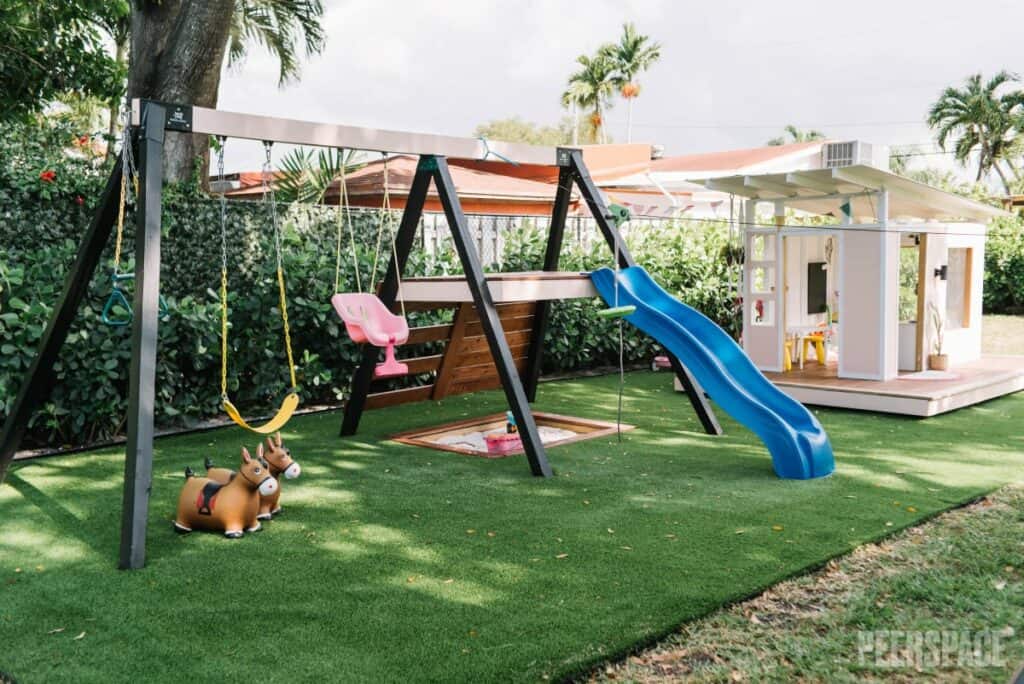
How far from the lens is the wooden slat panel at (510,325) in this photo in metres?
8.45

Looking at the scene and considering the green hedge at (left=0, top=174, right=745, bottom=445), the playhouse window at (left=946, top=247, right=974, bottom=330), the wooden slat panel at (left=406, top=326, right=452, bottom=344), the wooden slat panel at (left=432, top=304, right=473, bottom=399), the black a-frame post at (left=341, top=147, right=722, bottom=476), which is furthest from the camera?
the playhouse window at (left=946, top=247, right=974, bottom=330)

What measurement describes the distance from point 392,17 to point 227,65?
5639 cm

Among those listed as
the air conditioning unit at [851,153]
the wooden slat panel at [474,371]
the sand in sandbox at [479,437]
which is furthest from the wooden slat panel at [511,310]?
the air conditioning unit at [851,153]

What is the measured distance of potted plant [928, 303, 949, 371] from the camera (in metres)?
9.84

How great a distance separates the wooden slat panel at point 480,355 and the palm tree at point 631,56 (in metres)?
43.0

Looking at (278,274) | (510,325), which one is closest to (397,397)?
(510,325)

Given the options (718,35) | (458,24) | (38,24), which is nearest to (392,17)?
(458,24)

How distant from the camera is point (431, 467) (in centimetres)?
636

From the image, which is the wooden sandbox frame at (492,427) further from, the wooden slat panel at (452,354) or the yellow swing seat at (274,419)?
the yellow swing seat at (274,419)

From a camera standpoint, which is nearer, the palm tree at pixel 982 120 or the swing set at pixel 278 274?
the swing set at pixel 278 274

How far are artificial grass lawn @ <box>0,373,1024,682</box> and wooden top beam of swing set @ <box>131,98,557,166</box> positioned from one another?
2.18m

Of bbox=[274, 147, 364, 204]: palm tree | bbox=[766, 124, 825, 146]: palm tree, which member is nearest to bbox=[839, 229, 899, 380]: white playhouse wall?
bbox=[274, 147, 364, 204]: palm tree

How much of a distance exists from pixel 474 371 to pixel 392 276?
1987 millimetres

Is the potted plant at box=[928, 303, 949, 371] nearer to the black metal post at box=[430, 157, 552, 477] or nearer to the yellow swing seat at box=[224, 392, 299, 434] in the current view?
the black metal post at box=[430, 157, 552, 477]
